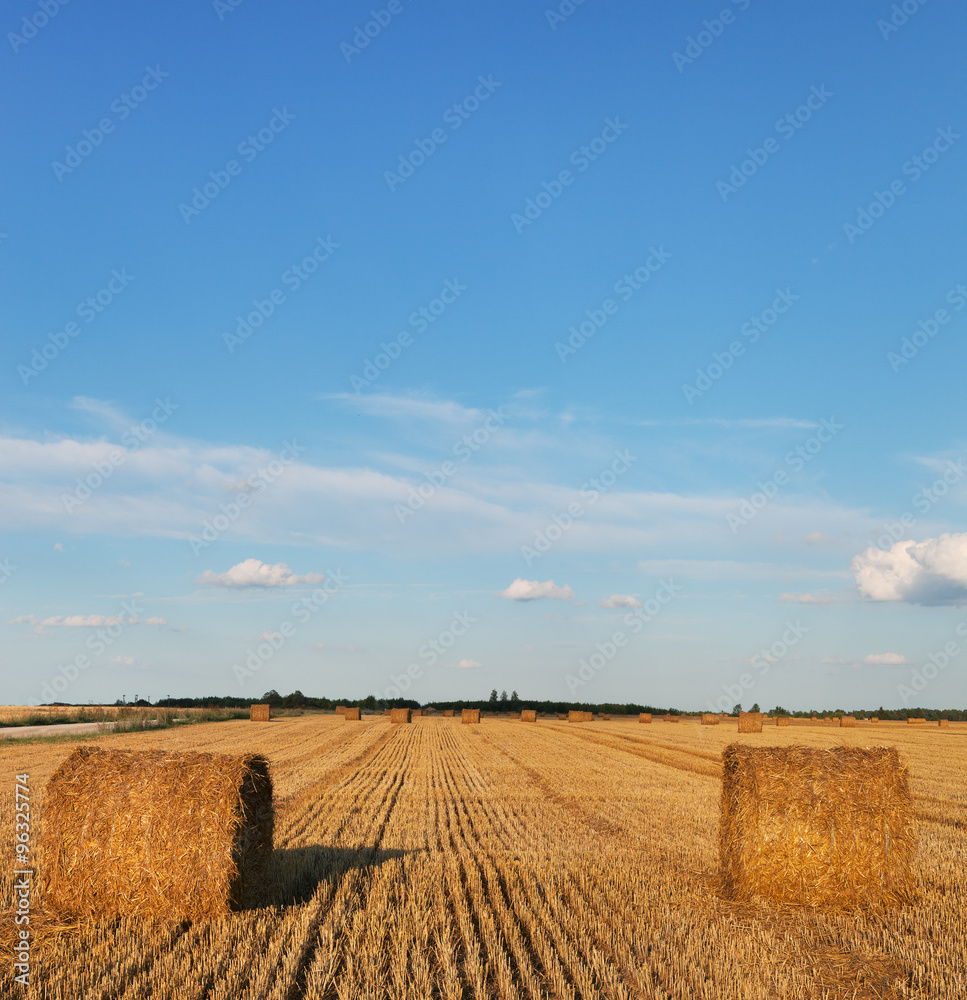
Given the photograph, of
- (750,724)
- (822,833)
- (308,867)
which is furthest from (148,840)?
(750,724)

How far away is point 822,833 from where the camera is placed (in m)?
9.24

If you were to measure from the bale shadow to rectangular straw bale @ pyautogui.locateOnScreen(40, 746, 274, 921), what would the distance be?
1.19 feet

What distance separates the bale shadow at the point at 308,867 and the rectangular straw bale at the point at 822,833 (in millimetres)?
4444

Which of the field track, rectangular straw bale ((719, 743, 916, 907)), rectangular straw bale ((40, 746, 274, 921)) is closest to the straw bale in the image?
the field track

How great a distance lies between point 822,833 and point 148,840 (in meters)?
7.16

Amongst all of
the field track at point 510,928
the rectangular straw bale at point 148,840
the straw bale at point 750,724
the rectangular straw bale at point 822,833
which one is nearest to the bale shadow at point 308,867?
the field track at point 510,928

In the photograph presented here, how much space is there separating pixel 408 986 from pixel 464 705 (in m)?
122

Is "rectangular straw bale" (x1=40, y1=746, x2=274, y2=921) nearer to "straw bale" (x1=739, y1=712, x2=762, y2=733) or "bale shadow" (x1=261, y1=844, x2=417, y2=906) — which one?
"bale shadow" (x1=261, y1=844, x2=417, y2=906)

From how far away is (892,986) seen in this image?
6.71 meters

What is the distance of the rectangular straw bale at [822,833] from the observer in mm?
9094

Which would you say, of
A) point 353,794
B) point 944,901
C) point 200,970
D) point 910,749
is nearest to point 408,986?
point 200,970

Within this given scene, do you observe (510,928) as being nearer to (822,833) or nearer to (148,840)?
(148,840)

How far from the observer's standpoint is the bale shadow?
8.92 m

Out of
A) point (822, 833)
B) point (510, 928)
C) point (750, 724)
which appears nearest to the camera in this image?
point (510, 928)
